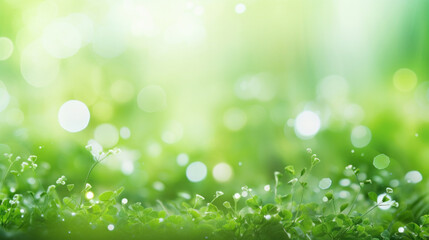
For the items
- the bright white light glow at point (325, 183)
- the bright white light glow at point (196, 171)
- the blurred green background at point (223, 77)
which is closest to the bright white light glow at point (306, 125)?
the blurred green background at point (223, 77)

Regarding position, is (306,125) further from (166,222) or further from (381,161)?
(166,222)

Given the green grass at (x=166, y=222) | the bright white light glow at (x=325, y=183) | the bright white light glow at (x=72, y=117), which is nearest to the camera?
the green grass at (x=166, y=222)

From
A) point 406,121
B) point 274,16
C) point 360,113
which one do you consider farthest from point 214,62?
point 406,121

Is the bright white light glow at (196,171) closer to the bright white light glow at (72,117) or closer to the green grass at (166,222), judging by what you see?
the bright white light glow at (72,117)

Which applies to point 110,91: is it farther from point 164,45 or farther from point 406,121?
point 406,121

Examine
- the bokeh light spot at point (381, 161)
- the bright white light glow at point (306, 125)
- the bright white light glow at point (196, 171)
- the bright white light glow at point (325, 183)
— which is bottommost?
the bright white light glow at point (325, 183)

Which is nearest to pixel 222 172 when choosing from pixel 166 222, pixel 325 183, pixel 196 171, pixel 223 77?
pixel 196 171
